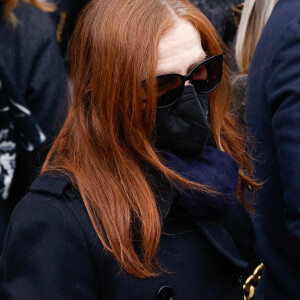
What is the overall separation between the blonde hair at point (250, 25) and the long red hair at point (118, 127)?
0.81 m

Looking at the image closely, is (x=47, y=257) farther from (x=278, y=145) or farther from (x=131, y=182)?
(x=278, y=145)

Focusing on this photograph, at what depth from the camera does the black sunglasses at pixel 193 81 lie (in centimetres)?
147

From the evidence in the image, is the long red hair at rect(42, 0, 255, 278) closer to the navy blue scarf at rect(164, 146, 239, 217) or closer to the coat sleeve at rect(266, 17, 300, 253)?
the navy blue scarf at rect(164, 146, 239, 217)

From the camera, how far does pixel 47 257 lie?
135 cm

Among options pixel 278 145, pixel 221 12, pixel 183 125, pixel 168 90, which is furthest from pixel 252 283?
pixel 221 12

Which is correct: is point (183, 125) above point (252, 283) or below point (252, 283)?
above

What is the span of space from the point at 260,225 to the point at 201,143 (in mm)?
626

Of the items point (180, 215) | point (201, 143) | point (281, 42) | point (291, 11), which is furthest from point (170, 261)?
point (291, 11)

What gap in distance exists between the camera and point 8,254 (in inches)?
54.4

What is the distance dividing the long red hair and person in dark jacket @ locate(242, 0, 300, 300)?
0.33 meters

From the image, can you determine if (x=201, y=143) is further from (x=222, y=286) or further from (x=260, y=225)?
(x=260, y=225)

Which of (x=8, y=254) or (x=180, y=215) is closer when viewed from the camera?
(x=8, y=254)

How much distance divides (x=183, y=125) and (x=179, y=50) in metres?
0.23

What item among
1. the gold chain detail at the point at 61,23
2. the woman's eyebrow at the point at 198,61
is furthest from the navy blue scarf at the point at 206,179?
the gold chain detail at the point at 61,23
